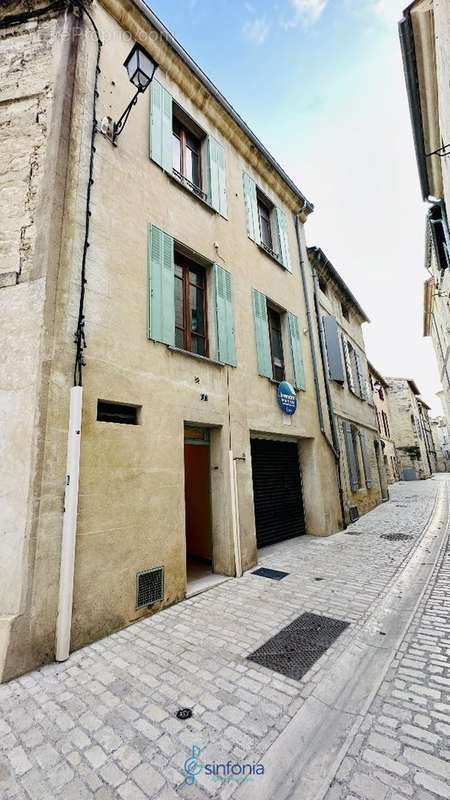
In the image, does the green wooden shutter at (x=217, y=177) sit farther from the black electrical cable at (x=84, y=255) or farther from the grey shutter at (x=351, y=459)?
the grey shutter at (x=351, y=459)

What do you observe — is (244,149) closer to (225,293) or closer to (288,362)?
(225,293)

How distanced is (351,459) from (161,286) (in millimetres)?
8315

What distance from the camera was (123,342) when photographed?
4.40 m

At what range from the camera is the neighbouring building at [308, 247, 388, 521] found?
1012 cm

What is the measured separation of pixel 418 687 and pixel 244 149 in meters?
10.2

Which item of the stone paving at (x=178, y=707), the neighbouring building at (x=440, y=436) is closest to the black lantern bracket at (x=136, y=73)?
the stone paving at (x=178, y=707)

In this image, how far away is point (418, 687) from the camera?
2539 mm

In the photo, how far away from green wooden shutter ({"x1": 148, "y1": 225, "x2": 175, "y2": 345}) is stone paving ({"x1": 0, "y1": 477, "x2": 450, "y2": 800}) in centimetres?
376

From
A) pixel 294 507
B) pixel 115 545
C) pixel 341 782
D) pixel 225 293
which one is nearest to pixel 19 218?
pixel 225 293

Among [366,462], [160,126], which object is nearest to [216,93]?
[160,126]

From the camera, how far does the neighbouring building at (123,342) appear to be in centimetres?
339

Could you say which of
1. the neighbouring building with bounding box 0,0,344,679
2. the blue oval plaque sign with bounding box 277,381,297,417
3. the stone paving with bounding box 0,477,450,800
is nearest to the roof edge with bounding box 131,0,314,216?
the neighbouring building with bounding box 0,0,344,679

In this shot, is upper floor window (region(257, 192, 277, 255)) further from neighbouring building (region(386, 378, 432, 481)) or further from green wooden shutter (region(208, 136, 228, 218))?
neighbouring building (region(386, 378, 432, 481))

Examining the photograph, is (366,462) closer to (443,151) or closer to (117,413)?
(443,151)
